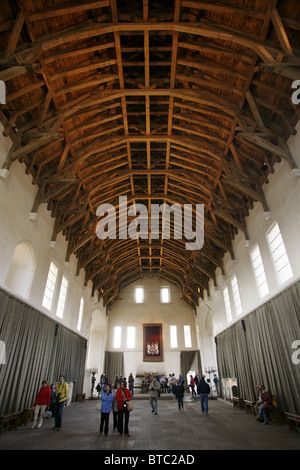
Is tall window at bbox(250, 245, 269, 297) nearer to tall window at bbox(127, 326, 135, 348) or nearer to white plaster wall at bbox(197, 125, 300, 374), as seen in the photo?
white plaster wall at bbox(197, 125, 300, 374)

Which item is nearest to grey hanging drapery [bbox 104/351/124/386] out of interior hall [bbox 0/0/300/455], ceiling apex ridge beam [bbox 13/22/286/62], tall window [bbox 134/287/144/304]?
tall window [bbox 134/287/144/304]

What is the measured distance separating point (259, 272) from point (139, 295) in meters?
16.5

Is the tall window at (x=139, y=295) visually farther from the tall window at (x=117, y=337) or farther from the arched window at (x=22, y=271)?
the arched window at (x=22, y=271)

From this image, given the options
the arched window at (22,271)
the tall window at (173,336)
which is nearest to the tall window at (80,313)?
the arched window at (22,271)

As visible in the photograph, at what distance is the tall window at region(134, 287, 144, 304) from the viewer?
25.2m

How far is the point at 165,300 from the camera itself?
25219mm

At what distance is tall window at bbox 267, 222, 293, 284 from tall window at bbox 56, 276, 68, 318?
382 inches

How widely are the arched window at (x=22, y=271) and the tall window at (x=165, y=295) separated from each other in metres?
17.1

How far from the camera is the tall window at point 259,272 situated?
10.1 metres

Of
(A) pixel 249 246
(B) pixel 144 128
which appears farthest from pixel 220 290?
(B) pixel 144 128

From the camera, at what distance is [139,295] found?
83.8 feet
